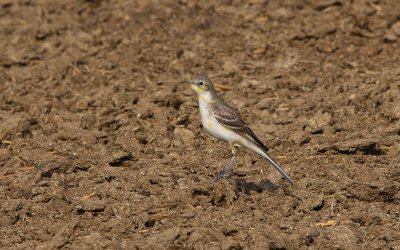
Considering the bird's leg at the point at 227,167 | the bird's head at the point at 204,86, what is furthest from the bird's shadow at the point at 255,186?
the bird's head at the point at 204,86

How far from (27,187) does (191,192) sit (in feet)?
7.37

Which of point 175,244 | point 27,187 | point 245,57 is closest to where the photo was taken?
point 175,244

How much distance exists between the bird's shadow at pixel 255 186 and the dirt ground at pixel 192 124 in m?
0.04

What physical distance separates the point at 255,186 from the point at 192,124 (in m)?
2.74

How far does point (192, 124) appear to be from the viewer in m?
14.0

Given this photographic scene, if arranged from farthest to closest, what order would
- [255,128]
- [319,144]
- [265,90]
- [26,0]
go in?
1. [26,0]
2. [265,90]
3. [255,128]
4. [319,144]

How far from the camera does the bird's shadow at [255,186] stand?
11213 millimetres

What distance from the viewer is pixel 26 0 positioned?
63.3ft

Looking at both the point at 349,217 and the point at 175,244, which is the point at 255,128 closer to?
the point at 349,217

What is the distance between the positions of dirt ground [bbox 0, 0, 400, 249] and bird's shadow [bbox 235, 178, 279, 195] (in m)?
0.04

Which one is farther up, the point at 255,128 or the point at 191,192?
the point at 191,192

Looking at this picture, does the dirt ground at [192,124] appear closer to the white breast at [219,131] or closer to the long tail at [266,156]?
the long tail at [266,156]

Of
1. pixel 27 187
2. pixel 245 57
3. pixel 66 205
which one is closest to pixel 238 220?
pixel 66 205

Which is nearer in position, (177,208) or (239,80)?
(177,208)
